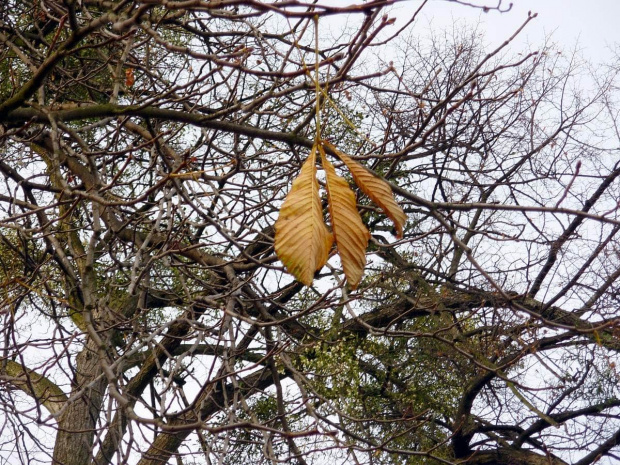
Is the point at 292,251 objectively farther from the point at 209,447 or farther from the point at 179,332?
the point at 179,332

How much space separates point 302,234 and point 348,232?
73 mm

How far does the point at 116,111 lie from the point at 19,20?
311 centimetres

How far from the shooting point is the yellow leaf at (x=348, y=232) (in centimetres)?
100

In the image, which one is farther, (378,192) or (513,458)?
(513,458)

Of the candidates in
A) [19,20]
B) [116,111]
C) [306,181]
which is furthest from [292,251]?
[19,20]

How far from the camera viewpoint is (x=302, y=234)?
38.7 inches

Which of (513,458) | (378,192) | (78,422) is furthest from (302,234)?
(513,458)

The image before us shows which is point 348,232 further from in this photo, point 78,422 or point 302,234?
point 78,422

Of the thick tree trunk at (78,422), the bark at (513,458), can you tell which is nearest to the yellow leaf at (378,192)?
the thick tree trunk at (78,422)

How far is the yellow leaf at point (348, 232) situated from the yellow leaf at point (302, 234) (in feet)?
0.08

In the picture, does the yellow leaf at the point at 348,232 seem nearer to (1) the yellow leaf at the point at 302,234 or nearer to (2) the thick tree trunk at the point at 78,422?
(1) the yellow leaf at the point at 302,234

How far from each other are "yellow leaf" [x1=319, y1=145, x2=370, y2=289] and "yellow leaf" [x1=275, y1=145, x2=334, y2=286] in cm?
2

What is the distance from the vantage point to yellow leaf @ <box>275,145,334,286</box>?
3.16ft

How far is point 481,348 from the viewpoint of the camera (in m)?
5.40
